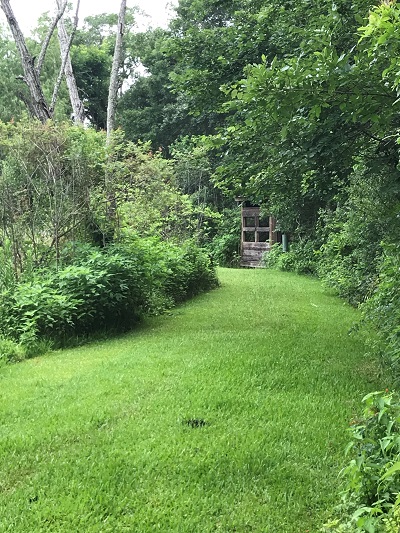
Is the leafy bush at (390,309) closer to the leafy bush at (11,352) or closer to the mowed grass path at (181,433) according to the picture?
the mowed grass path at (181,433)

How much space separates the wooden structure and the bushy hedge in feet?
35.5

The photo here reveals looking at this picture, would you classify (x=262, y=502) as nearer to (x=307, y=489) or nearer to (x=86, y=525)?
(x=307, y=489)

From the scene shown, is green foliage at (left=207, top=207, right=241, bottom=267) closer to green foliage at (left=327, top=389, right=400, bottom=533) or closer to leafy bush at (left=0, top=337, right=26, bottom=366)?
leafy bush at (left=0, top=337, right=26, bottom=366)

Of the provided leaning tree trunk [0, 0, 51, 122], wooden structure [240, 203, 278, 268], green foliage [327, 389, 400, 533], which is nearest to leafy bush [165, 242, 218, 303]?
leaning tree trunk [0, 0, 51, 122]

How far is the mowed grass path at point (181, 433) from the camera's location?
8.04 ft

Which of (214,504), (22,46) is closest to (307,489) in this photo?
(214,504)

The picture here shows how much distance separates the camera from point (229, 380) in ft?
14.0

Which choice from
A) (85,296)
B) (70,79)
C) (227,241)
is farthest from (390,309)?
(227,241)

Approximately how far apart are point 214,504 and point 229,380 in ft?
5.92

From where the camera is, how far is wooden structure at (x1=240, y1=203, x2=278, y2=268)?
1853cm

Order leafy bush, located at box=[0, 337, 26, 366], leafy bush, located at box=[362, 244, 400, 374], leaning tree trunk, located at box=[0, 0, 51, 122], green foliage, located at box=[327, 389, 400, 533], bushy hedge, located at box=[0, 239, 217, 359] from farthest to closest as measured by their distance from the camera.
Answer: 1. leaning tree trunk, located at box=[0, 0, 51, 122]
2. bushy hedge, located at box=[0, 239, 217, 359]
3. leafy bush, located at box=[0, 337, 26, 366]
4. leafy bush, located at box=[362, 244, 400, 374]
5. green foliage, located at box=[327, 389, 400, 533]

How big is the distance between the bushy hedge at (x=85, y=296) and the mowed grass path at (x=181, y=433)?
1.99 ft

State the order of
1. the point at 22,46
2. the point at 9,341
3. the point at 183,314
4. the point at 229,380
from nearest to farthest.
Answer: the point at 229,380
the point at 9,341
the point at 183,314
the point at 22,46

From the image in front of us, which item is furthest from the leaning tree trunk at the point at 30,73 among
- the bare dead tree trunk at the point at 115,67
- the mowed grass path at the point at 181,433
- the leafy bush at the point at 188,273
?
the mowed grass path at the point at 181,433
